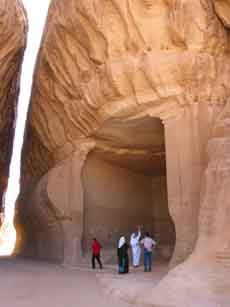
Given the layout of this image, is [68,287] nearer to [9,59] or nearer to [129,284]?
[129,284]

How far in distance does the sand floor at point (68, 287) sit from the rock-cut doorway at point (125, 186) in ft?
14.4

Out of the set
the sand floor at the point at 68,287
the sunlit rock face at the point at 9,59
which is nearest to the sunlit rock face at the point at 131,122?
the sand floor at the point at 68,287

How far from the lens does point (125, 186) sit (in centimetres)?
1819

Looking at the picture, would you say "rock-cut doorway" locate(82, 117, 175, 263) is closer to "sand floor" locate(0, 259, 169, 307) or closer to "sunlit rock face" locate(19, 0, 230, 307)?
"sunlit rock face" locate(19, 0, 230, 307)

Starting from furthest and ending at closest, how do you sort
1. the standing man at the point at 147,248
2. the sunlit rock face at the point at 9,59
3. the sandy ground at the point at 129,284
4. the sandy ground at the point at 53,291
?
the sunlit rock face at the point at 9,59, the standing man at the point at 147,248, the sandy ground at the point at 129,284, the sandy ground at the point at 53,291

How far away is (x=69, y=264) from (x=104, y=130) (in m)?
4.91

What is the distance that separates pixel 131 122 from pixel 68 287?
638 centimetres

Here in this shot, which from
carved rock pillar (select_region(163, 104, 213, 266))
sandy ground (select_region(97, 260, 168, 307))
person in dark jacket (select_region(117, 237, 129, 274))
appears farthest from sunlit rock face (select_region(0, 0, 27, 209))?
sandy ground (select_region(97, 260, 168, 307))

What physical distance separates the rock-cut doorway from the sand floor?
438 centimetres

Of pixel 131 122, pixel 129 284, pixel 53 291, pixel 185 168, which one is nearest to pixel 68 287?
pixel 53 291

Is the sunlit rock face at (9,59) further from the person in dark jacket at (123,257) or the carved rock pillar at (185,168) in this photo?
Answer: the person in dark jacket at (123,257)

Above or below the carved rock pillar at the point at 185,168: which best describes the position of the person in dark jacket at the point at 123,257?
below

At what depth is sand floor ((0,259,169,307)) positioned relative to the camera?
25.0ft

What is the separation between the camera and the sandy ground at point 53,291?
7551 millimetres
